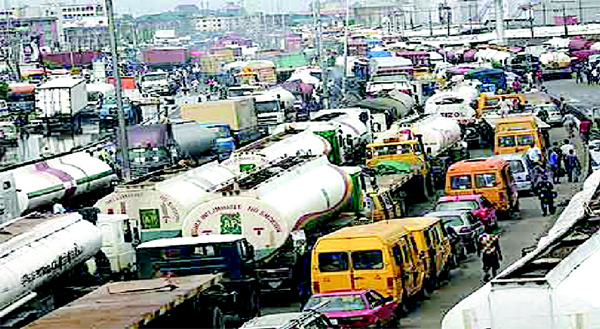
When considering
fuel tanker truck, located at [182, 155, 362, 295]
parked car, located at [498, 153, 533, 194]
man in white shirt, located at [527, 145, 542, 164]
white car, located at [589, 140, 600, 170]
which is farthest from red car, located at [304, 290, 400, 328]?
man in white shirt, located at [527, 145, 542, 164]

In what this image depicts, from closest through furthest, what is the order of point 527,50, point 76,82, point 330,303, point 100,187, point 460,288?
point 330,303, point 460,288, point 100,187, point 76,82, point 527,50

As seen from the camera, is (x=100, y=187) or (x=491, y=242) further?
(x=100, y=187)

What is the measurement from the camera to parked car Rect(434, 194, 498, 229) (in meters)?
26.9

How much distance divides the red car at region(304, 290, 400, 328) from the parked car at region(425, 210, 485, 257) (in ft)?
20.1

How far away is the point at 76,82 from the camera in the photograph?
6438cm

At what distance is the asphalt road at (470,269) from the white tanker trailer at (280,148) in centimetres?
336

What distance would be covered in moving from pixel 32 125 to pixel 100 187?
31.1 metres

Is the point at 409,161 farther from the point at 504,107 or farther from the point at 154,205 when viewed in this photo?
the point at 504,107

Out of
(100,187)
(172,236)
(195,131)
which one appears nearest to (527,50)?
(195,131)

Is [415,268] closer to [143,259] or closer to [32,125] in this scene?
[143,259]

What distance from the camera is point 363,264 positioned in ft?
65.4

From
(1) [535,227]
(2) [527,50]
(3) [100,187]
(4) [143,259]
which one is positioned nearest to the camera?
(4) [143,259]

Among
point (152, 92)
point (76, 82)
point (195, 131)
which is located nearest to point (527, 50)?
point (152, 92)

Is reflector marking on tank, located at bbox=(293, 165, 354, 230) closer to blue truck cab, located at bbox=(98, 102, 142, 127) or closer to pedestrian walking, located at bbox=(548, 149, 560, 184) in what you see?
pedestrian walking, located at bbox=(548, 149, 560, 184)
